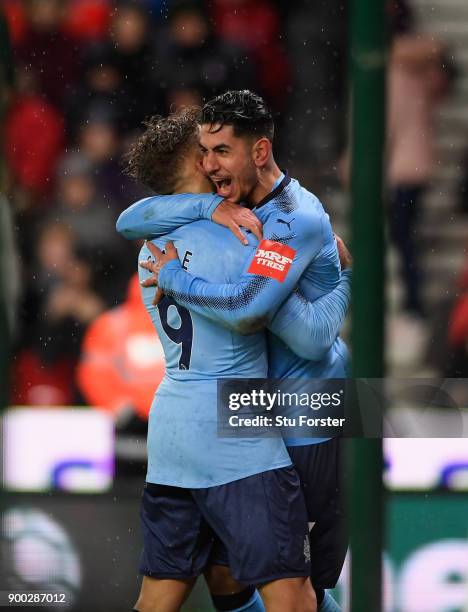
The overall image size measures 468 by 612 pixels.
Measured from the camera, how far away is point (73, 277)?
3.12 meters

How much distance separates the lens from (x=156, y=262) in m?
2.88

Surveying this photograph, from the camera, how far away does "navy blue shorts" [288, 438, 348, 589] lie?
2.94 meters

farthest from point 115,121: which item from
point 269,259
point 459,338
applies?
point 459,338

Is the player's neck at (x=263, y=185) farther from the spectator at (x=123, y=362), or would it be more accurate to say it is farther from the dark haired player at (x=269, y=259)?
the spectator at (x=123, y=362)

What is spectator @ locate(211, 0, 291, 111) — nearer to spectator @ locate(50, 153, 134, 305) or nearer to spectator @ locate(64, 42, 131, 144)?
spectator @ locate(64, 42, 131, 144)

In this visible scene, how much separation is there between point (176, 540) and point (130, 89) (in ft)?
3.55

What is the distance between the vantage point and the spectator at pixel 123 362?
3.10 metres

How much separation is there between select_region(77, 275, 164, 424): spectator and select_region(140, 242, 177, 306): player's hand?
0.15 m

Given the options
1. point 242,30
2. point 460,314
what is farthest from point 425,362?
point 242,30

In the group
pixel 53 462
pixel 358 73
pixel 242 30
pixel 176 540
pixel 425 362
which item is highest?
pixel 242 30

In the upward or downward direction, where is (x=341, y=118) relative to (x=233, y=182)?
upward

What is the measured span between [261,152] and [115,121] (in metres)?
0.39

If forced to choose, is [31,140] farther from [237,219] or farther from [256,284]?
[256,284]

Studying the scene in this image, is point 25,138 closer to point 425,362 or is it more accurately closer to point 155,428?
point 155,428
